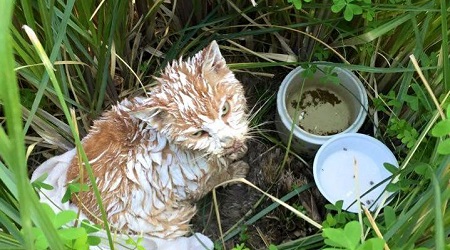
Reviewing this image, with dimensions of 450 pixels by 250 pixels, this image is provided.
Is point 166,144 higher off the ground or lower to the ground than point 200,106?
lower

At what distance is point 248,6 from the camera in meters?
1.91

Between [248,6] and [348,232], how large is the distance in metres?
1.17

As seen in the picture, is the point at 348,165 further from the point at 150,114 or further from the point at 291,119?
the point at 150,114

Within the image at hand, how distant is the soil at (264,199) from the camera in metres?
1.89

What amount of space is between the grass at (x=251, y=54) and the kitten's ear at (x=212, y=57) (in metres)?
0.18

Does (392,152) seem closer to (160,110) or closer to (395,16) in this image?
(395,16)

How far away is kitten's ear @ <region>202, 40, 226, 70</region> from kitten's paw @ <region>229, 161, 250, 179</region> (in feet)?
1.80

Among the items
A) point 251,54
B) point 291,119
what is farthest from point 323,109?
point 251,54

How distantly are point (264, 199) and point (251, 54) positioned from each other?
531 millimetres

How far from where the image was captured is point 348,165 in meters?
1.92

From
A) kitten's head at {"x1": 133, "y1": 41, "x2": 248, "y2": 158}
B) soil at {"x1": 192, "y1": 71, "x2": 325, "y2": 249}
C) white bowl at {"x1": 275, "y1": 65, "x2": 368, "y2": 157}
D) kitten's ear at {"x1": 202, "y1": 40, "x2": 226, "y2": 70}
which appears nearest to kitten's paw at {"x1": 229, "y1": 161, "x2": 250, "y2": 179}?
soil at {"x1": 192, "y1": 71, "x2": 325, "y2": 249}

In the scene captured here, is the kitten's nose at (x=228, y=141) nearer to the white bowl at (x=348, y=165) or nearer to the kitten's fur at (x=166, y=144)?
the kitten's fur at (x=166, y=144)

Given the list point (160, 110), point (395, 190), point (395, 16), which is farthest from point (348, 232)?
point (395, 16)

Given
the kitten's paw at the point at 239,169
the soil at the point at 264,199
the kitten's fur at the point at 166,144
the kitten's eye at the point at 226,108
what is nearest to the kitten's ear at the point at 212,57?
the kitten's fur at the point at 166,144
